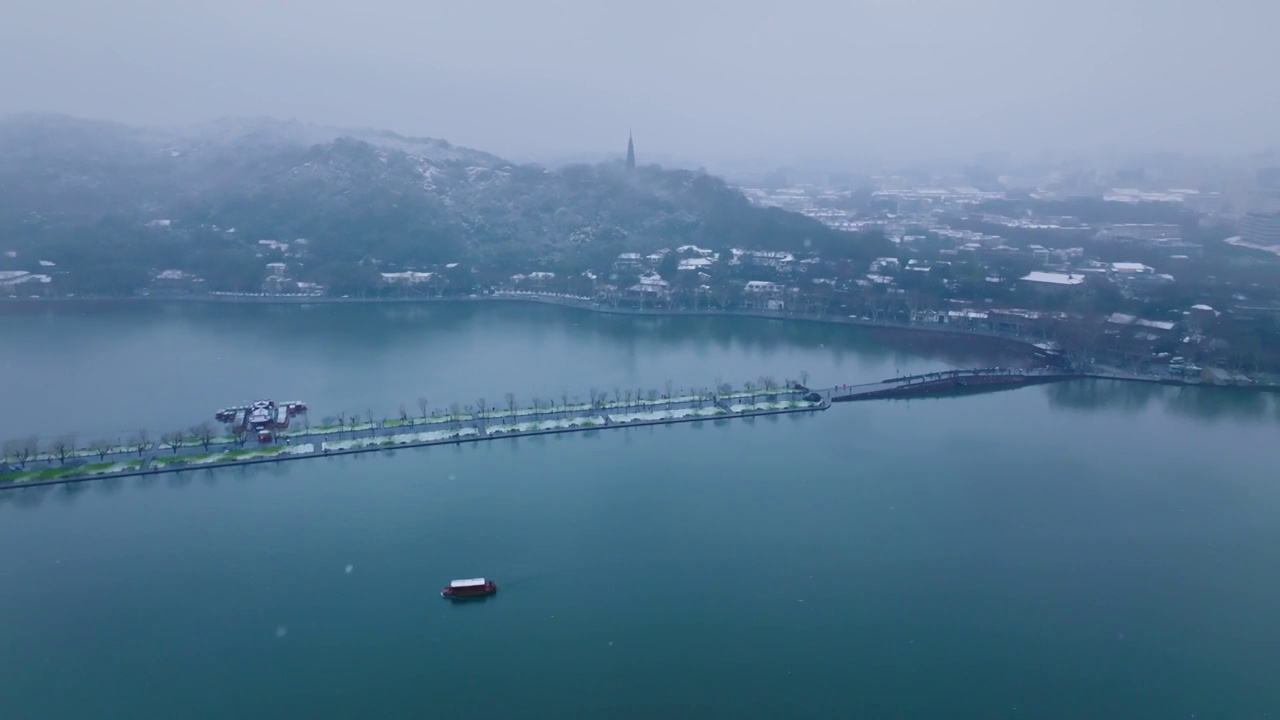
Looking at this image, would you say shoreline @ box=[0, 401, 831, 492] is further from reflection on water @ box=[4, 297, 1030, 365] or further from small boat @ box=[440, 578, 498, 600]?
reflection on water @ box=[4, 297, 1030, 365]

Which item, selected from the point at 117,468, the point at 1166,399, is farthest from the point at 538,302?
the point at 1166,399

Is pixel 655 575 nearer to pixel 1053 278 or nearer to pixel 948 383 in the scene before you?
pixel 948 383

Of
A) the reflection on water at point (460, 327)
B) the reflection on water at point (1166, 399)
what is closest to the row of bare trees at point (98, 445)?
the reflection on water at point (460, 327)

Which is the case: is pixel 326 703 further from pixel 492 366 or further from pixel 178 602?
pixel 492 366

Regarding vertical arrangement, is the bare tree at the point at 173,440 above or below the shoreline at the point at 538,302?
below

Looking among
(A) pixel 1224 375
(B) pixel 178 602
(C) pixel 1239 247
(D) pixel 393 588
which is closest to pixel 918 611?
(D) pixel 393 588

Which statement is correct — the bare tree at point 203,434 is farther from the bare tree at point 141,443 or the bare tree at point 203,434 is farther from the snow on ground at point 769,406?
the snow on ground at point 769,406

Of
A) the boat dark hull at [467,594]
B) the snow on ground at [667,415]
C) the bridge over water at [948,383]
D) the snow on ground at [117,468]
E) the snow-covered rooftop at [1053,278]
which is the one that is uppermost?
the snow-covered rooftop at [1053,278]
